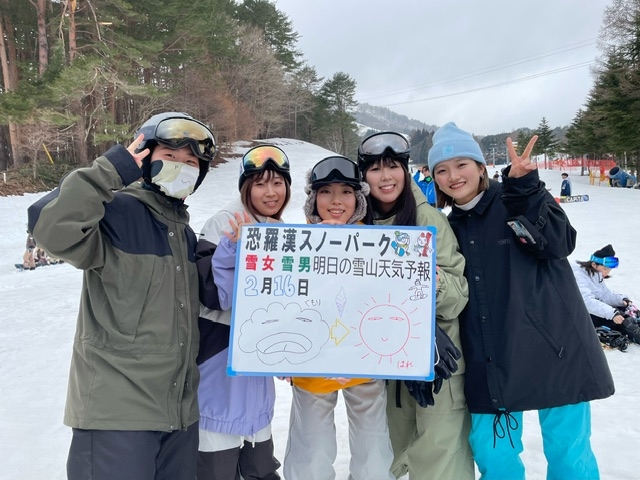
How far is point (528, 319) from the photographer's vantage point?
85.9 inches

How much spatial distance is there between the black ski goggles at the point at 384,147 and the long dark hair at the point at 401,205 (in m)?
0.04

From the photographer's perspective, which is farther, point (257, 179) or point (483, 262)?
point (257, 179)

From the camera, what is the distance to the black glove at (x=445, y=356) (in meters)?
2.06

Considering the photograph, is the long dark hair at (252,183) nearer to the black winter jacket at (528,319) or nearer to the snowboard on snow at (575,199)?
the black winter jacket at (528,319)

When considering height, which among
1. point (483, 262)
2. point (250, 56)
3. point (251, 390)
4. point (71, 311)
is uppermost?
point (250, 56)

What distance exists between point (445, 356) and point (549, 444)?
1.05 meters

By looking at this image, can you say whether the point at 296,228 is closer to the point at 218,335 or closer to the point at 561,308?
the point at 218,335

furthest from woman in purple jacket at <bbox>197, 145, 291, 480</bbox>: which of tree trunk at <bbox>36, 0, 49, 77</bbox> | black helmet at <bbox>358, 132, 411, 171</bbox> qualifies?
tree trunk at <bbox>36, 0, 49, 77</bbox>

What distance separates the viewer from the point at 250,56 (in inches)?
1371

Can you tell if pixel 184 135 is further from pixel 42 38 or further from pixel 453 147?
pixel 42 38

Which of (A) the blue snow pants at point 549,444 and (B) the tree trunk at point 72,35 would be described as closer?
(A) the blue snow pants at point 549,444

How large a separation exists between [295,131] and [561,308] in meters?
51.0

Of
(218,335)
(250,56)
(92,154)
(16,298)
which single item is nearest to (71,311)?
(16,298)

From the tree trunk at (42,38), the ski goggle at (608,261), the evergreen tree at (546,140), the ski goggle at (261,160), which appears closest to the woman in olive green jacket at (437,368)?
the ski goggle at (261,160)
